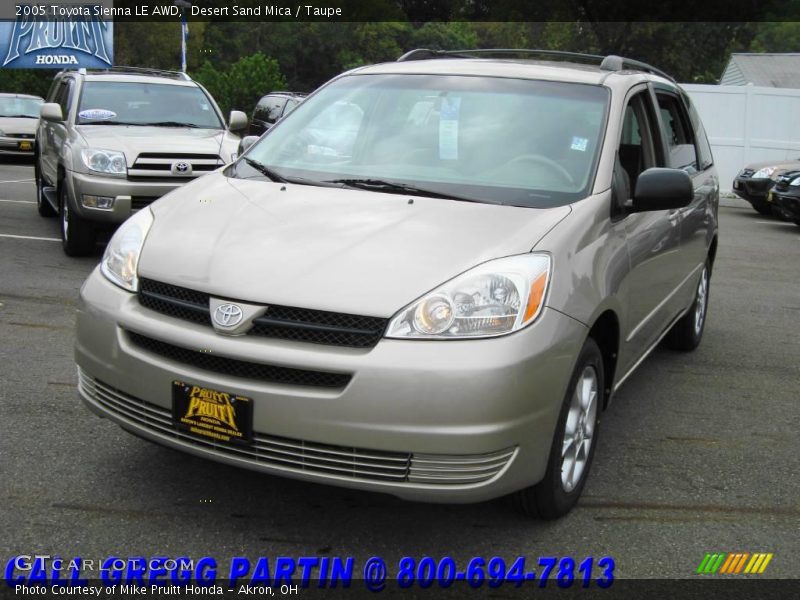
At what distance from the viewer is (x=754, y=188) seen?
16.7 m

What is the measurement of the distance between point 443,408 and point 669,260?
2.31 metres

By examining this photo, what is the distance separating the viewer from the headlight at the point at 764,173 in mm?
16594

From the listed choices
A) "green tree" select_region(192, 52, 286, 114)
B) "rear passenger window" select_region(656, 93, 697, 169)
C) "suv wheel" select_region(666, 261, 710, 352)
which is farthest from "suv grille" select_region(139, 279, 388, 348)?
"green tree" select_region(192, 52, 286, 114)

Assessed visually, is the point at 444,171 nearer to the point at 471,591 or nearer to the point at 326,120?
the point at 326,120

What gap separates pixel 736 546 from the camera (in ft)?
11.7

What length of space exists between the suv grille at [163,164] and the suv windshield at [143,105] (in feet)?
3.37

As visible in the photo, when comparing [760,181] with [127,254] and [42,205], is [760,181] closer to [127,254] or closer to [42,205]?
[42,205]

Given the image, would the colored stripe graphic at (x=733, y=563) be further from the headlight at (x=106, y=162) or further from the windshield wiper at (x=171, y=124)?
the windshield wiper at (x=171, y=124)

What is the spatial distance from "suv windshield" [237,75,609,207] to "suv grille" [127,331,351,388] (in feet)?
3.79

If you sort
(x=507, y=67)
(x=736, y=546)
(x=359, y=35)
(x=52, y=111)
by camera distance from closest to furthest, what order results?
(x=736, y=546), (x=507, y=67), (x=52, y=111), (x=359, y=35)

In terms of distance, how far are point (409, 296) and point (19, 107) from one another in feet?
69.3

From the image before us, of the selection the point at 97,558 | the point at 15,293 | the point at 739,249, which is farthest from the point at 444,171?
the point at 739,249

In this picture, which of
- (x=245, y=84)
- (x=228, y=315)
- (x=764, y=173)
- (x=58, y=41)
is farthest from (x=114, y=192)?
(x=245, y=84)

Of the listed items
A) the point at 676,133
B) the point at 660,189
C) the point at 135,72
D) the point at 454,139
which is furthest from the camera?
the point at 135,72
